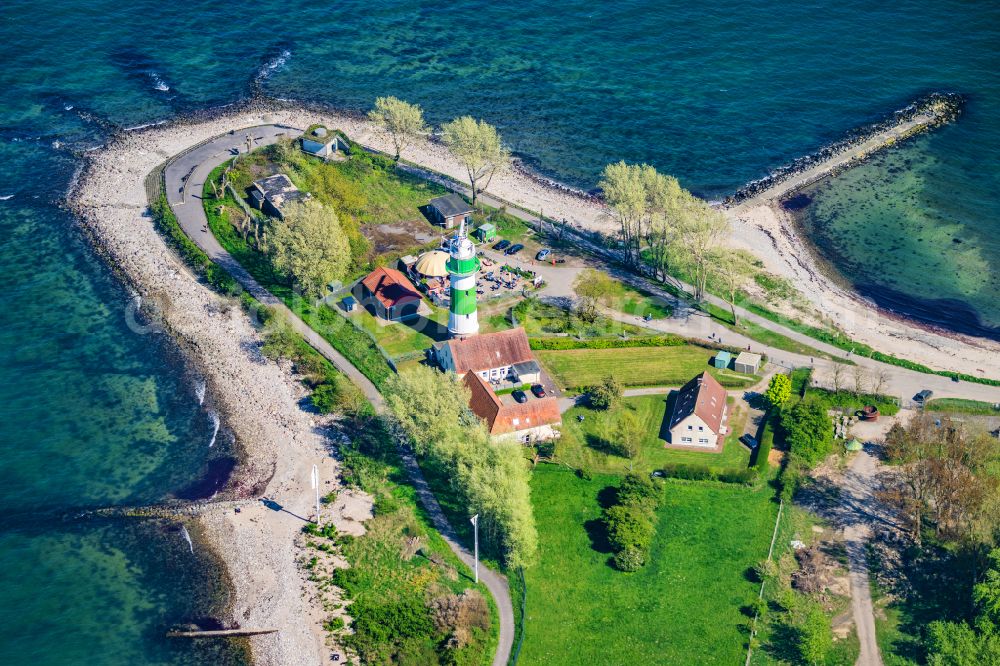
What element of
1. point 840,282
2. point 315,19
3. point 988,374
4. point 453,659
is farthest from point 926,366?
point 315,19

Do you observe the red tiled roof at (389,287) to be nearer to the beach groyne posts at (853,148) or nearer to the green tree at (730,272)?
the green tree at (730,272)

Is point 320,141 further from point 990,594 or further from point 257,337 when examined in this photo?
point 990,594

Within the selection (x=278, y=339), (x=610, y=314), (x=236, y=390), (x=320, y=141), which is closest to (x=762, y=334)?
(x=610, y=314)

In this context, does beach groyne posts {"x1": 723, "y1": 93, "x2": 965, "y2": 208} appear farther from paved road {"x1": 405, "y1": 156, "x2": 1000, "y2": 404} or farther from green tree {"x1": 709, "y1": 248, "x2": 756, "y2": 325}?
paved road {"x1": 405, "y1": 156, "x2": 1000, "y2": 404}

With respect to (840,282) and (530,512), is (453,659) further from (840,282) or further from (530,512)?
(840,282)

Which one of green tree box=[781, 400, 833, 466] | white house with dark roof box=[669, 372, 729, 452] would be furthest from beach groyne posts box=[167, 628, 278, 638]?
green tree box=[781, 400, 833, 466]

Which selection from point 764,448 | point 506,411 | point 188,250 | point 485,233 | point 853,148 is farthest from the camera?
point 853,148
